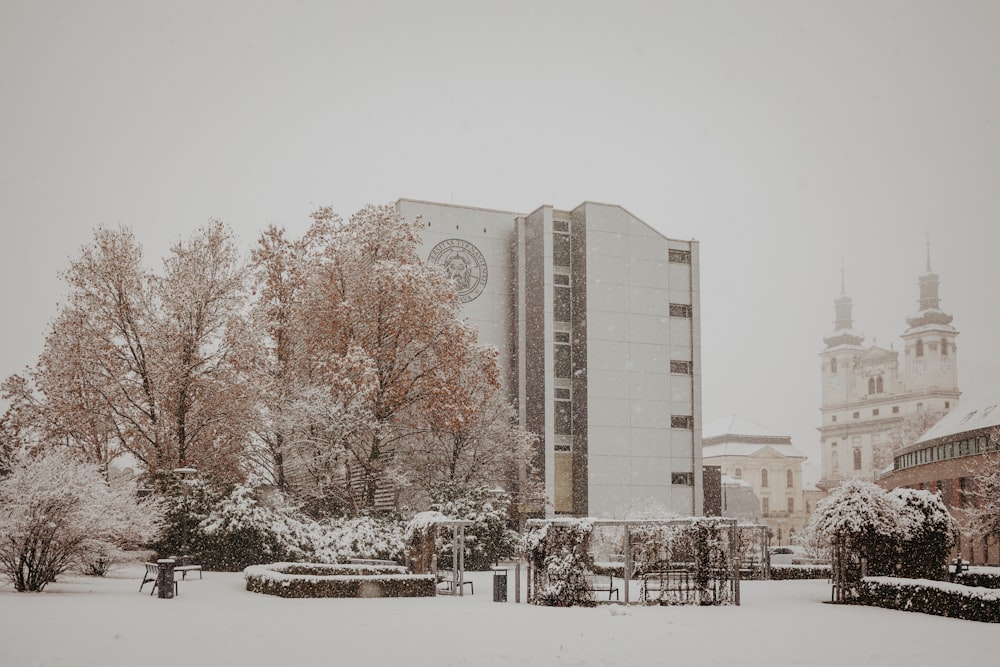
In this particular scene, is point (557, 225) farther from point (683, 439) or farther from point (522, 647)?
point (522, 647)

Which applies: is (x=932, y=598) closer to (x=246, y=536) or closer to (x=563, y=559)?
(x=563, y=559)

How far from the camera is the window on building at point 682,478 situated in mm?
54312

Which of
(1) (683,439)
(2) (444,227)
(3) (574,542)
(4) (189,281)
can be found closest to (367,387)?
(4) (189,281)

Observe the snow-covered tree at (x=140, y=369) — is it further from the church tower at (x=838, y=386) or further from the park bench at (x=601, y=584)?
the church tower at (x=838, y=386)

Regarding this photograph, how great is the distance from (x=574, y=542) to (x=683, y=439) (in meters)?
33.9

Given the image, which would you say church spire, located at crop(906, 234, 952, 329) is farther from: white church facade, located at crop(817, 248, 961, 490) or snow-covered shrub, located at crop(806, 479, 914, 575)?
snow-covered shrub, located at crop(806, 479, 914, 575)

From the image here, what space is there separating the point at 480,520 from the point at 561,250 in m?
21.2

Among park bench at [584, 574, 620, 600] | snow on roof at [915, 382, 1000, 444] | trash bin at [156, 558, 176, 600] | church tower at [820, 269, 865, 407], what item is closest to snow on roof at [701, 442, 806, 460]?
church tower at [820, 269, 865, 407]

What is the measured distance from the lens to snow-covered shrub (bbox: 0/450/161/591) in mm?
21484

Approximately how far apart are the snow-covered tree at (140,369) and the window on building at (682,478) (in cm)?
2693

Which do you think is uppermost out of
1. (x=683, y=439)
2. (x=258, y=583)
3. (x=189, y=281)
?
(x=189, y=281)

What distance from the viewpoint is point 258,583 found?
24281 millimetres

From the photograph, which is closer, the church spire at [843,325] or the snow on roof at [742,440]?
the snow on roof at [742,440]

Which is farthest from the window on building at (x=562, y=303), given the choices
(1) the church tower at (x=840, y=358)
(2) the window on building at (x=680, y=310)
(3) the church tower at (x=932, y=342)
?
(1) the church tower at (x=840, y=358)
